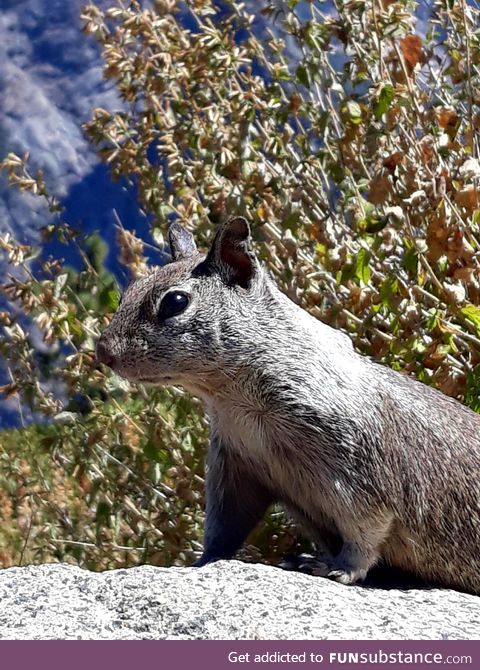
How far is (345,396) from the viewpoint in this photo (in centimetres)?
473

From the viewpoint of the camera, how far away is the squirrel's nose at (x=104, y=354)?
15.1ft

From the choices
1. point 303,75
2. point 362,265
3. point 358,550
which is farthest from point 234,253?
point 303,75

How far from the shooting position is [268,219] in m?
6.66

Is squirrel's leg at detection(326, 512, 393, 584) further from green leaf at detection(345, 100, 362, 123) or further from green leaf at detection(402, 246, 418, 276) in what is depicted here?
green leaf at detection(345, 100, 362, 123)

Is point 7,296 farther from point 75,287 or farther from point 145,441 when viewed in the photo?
point 145,441

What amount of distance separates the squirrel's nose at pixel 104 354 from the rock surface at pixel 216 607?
79 cm

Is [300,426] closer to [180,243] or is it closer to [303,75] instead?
[180,243]

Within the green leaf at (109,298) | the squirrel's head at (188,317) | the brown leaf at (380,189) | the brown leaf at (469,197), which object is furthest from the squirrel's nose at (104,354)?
the brown leaf at (469,197)

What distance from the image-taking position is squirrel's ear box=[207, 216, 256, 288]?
15.5ft

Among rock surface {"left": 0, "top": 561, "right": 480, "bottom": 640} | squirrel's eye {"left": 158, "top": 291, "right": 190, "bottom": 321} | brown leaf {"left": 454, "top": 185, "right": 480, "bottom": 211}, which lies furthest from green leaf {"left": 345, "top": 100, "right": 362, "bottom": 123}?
rock surface {"left": 0, "top": 561, "right": 480, "bottom": 640}

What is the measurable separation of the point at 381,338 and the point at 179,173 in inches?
59.5

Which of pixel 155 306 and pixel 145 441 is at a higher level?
pixel 155 306

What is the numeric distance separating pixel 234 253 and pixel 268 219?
1.88 meters
